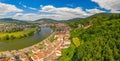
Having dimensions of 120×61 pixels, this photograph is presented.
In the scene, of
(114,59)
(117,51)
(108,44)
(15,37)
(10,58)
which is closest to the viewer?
(114,59)

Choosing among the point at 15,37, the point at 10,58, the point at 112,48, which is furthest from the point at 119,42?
the point at 15,37

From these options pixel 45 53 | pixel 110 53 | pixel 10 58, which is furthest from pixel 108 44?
pixel 10 58

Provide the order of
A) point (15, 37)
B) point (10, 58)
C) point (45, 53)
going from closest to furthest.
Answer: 1. point (10, 58)
2. point (45, 53)
3. point (15, 37)

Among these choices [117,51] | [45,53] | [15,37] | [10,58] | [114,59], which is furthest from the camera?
[15,37]

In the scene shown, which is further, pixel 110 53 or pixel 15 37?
pixel 15 37

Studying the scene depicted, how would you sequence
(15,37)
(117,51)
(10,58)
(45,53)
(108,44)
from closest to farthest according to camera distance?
(117,51) → (108,44) → (10,58) → (45,53) → (15,37)

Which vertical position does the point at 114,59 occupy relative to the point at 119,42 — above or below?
below

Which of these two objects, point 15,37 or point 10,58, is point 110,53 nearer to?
point 10,58

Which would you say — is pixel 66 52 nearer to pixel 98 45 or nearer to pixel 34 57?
pixel 34 57

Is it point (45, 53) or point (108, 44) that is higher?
point (108, 44)
